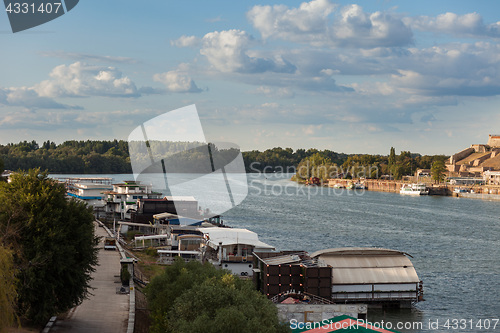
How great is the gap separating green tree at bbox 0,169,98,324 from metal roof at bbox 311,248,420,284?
14557 millimetres

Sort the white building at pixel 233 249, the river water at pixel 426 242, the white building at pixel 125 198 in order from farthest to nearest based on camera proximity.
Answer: the white building at pixel 125 198
the white building at pixel 233 249
the river water at pixel 426 242

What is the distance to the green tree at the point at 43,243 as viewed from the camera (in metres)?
22.3

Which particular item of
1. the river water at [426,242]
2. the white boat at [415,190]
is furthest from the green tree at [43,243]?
the white boat at [415,190]

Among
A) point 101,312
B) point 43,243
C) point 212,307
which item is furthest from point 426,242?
point 212,307

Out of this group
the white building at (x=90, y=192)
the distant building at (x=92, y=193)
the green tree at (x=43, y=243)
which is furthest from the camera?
the white building at (x=90, y=192)

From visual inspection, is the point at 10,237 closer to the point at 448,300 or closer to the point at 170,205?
the point at 448,300

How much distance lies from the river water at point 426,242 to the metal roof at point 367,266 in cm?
190

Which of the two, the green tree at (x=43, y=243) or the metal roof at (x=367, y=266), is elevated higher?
the green tree at (x=43, y=243)

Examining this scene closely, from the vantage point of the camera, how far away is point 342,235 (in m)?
63.4

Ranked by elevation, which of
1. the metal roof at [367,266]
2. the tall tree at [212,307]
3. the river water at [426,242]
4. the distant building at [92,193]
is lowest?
the river water at [426,242]

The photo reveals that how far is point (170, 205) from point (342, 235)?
18846mm

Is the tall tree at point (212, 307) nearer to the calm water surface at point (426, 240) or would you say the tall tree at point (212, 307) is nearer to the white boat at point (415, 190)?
the calm water surface at point (426, 240)

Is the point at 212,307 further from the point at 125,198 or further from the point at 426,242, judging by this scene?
the point at 125,198

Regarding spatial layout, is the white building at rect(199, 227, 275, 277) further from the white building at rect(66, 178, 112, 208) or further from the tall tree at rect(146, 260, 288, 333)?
the white building at rect(66, 178, 112, 208)
